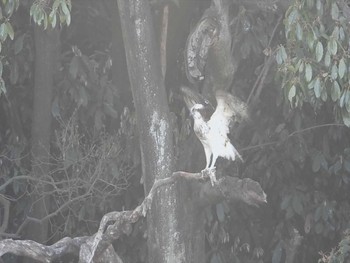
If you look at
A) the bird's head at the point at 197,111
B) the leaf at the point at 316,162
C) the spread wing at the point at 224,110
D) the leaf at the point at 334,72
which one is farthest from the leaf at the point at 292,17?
the leaf at the point at 316,162

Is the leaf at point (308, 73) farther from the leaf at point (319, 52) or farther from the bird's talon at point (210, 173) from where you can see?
the bird's talon at point (210, 173)

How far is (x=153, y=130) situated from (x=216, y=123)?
1.37 feet

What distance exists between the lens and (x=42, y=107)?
7207mm

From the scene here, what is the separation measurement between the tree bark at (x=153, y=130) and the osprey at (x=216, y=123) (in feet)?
0.78

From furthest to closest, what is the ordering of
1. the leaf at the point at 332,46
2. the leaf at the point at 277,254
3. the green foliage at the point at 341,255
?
the leaf at the point at 277,254, the green foliage at the point at 341,255, the leaf at the point at 332,46

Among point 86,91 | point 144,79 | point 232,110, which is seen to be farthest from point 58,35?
point 232,110

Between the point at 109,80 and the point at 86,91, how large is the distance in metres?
0.21

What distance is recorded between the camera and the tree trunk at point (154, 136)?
5.85m

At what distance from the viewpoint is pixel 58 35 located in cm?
718

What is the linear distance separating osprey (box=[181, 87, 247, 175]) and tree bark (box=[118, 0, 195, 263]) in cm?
24

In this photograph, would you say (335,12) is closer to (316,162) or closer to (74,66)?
(316,162)

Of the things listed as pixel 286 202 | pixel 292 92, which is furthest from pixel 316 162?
pixel 292 92

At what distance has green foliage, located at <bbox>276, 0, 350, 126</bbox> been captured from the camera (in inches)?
211

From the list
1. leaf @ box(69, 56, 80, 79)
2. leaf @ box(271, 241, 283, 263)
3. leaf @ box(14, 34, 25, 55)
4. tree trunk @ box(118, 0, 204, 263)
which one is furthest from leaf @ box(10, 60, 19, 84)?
leaf @ box(271, 241, 283, 263)
